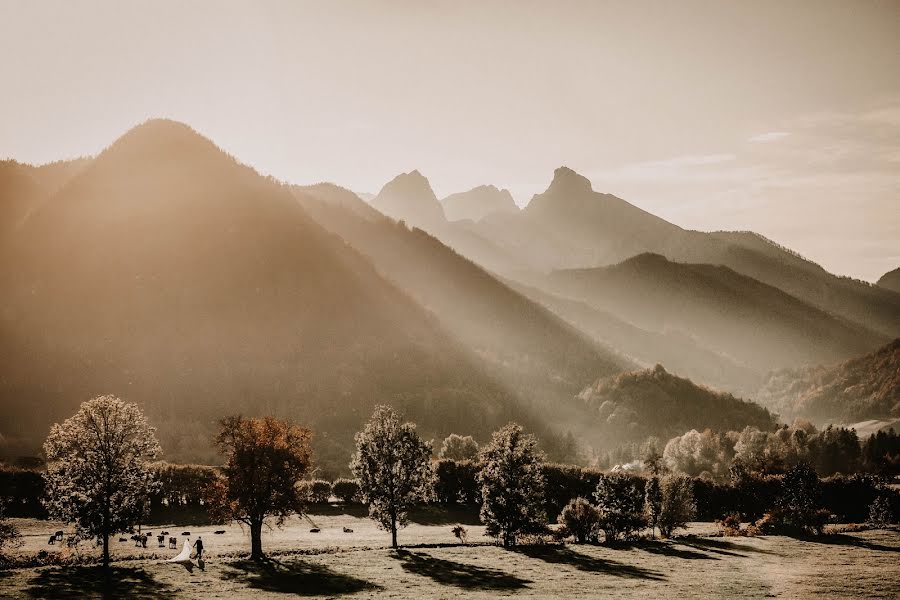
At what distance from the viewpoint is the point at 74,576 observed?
2403 inches

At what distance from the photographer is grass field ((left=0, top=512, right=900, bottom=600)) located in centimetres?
5903

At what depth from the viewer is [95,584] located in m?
58.6

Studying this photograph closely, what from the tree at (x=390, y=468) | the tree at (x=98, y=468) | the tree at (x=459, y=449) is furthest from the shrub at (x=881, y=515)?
the tree at (x=98, y=468)

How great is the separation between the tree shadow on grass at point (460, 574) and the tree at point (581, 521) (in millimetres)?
23274

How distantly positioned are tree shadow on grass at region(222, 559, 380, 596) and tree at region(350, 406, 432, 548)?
689 inches

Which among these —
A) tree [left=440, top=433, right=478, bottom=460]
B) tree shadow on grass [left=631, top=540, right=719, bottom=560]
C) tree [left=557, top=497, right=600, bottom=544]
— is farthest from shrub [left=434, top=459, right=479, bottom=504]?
tree shadow on grass [left=631, top=540, right=719, bottom=560]

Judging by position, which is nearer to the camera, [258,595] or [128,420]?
[258,595]

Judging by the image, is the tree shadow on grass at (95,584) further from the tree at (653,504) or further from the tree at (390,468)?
the tree at (653,504)

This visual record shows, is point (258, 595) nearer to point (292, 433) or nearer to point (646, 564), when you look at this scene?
point (292, 433)

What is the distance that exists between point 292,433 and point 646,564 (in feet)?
142

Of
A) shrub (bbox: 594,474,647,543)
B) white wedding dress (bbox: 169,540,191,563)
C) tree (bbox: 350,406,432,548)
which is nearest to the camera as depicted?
white wedding dress (bbox: 169,540,191,563)

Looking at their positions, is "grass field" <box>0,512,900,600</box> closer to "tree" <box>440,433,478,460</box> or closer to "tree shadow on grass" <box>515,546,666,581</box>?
"tree shadow on grass" <box>515,546,666,581</box>

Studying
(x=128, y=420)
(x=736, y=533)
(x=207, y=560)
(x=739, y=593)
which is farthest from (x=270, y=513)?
(x=736, y=533)

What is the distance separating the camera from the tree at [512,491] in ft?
287
